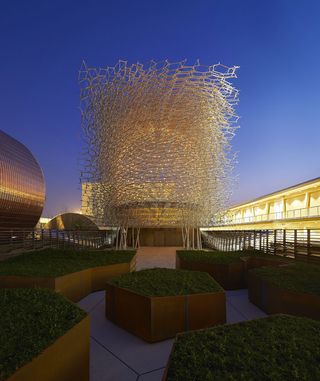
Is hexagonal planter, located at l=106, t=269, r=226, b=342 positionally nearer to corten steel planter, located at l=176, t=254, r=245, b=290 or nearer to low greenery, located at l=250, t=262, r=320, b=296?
low greenery, located at l=250, t=262, r=320, b=296

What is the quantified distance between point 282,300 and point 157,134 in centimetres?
1762

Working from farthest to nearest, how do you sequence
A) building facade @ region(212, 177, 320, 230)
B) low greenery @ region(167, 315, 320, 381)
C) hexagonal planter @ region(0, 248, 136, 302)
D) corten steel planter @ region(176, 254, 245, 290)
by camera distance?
building facade @ region(212, 177, 320, 230) → corten steel planter @ region(176, 254, 245, 290) → hexagonal planter @ region(0, 248, 136, 302) → low greenery @ region(167, 315, 320, 381)

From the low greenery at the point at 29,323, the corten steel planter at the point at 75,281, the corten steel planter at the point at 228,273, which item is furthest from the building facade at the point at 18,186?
the low greenery at the point at 29,323

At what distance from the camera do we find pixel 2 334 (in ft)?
11.5

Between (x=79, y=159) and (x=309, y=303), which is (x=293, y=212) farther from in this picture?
(x=309, y=303)

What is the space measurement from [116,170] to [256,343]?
67.3ft

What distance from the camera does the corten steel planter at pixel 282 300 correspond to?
579 cm

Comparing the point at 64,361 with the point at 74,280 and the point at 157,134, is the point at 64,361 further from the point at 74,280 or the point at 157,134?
the point at 157,134

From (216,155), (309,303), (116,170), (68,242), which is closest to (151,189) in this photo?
(116,170)

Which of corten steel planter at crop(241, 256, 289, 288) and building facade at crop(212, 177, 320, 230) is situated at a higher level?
building facade at crop(212, 177, 320, 230)

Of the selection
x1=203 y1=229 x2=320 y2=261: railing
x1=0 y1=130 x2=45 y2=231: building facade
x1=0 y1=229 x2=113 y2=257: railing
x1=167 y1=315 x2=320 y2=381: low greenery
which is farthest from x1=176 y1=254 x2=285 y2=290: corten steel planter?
x1=0 y1=130 x2=45 y2=231: building facade

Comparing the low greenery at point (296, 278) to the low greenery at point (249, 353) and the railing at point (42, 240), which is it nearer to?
the low greenery at point (249, 353)

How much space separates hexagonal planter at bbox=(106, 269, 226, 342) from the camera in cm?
542

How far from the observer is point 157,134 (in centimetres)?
2225
